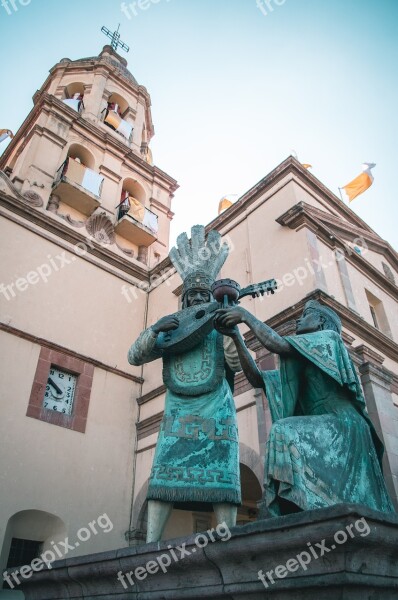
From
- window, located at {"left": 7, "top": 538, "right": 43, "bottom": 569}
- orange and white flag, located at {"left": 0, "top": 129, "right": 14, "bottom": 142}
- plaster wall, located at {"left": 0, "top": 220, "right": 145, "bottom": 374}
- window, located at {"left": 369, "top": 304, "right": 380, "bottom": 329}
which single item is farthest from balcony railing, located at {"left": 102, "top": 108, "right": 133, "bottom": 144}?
window, located at {"left": 7, "top": 538, "right": 43, "bottom": 569}

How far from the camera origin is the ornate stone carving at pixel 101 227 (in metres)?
14.4

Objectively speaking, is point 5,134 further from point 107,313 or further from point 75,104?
point 107,313

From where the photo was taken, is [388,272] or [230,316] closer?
[230,316]

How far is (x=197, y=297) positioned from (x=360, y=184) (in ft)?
41.4

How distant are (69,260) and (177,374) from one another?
387 inches

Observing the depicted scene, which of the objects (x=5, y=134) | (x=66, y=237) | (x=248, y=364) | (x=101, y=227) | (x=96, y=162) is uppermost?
(x=5, y=134)

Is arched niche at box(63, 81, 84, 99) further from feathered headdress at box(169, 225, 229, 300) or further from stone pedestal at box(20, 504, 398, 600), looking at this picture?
stone pedestal at box(20, 504, 398, 600)

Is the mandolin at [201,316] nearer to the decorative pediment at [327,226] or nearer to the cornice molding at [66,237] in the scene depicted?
the decorative pediment at [327,226]

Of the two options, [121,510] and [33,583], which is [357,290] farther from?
[33,583]

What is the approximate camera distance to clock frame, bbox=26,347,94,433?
10180 millimetres

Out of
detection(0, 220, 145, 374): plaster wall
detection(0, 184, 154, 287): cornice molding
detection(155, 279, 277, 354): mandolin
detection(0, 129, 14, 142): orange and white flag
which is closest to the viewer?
detection(155, 279, 277, 354): mandolin

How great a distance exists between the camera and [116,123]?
715 inches

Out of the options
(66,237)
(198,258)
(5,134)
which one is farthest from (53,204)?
(198,258)

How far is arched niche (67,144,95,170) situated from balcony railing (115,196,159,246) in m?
1.83
